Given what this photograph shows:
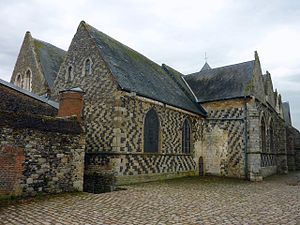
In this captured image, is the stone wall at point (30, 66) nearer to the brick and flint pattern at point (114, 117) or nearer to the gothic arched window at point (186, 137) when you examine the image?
the brick and flint pattern at point (114, 117)

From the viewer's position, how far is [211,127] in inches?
739

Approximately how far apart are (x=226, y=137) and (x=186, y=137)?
2.89 meters

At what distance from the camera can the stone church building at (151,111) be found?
12.7m

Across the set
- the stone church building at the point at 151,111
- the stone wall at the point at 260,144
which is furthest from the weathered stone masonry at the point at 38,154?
the stone wall at the point at 260,144

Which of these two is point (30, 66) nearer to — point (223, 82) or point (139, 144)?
point (139, 144)

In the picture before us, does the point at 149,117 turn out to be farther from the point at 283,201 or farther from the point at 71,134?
the point at 283,201

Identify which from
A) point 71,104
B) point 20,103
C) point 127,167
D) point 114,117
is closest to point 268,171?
point 127,167

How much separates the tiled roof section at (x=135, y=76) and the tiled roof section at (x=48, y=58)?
19.1ft

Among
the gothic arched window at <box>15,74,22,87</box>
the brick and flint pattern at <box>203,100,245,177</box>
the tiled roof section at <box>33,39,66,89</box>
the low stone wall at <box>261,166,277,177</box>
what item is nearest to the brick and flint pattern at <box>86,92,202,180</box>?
the brick and flint pattern at <box>203,100,245,177</box>

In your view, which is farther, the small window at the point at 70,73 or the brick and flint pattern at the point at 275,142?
the brick and flint pattern at the point at 275,142

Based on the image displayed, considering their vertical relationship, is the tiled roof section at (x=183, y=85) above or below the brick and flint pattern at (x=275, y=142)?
above

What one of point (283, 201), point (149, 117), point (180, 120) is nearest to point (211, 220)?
point (283, 201)

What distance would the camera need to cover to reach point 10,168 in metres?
7.59

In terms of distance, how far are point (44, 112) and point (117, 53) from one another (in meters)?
6.02
